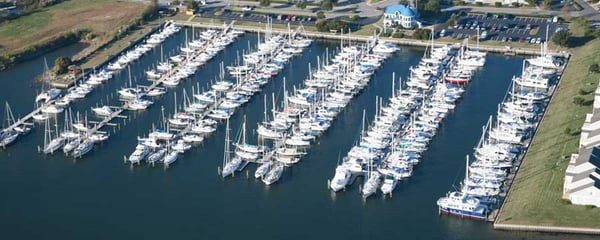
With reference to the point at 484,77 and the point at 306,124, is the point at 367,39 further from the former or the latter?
the point at 306,124

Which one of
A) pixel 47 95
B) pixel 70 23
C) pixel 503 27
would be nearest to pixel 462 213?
pixel 47 95

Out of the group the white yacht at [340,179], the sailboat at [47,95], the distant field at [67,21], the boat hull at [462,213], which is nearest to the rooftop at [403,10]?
the distant field at [67,21]

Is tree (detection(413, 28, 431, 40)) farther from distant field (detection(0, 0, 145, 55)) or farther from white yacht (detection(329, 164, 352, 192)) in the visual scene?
white yacht (detection(329, 164, 352, 192))

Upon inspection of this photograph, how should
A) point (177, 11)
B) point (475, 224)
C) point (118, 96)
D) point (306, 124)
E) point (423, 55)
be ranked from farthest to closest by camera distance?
point (177, 11), point (423, 55), point (118, 96), point (306, 124), point (475, 224)

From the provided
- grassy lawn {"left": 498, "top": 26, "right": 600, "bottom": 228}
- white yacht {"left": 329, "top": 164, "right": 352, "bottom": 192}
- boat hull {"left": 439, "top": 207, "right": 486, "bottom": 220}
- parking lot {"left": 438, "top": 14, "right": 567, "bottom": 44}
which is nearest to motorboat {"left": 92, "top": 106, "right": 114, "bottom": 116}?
white yacht {"left": 329, "top": 164, "right": 352, "bottom": 192}

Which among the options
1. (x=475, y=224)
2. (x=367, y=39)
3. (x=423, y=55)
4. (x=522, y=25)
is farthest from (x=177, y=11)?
(x=475, y=224)

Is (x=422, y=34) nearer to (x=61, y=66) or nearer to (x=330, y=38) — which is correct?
(x=330, y=38)
